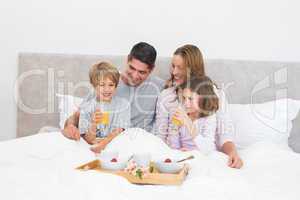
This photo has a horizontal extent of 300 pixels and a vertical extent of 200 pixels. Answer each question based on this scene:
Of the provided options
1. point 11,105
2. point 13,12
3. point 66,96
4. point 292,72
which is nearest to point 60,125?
point 66,96

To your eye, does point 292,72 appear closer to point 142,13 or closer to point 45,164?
point 142,13

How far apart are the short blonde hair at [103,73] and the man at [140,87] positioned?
0.27 feet

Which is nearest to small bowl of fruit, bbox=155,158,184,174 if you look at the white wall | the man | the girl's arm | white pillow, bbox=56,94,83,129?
the girl's arm

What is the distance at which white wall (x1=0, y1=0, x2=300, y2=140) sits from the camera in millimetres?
2531

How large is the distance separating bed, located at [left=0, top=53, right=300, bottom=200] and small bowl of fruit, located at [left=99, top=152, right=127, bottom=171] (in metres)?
0.13

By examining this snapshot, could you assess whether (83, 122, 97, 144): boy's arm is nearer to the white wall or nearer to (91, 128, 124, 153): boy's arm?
(91, 128, 124, 153): boy's arm

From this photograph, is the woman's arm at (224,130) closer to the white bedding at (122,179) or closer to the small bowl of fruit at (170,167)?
the white bedding at (122,179)

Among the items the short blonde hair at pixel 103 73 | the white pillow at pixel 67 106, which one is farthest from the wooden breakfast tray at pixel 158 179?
the white pillow at pixel 67 106

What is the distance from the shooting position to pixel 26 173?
52.0 inches

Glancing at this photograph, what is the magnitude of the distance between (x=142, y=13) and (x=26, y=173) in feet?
4.95

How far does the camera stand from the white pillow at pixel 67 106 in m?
2.33

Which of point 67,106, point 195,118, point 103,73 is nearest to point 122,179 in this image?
point 195,118

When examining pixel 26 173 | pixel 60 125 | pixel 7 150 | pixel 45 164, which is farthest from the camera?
pixel 60 125

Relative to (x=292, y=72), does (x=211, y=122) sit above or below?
below
